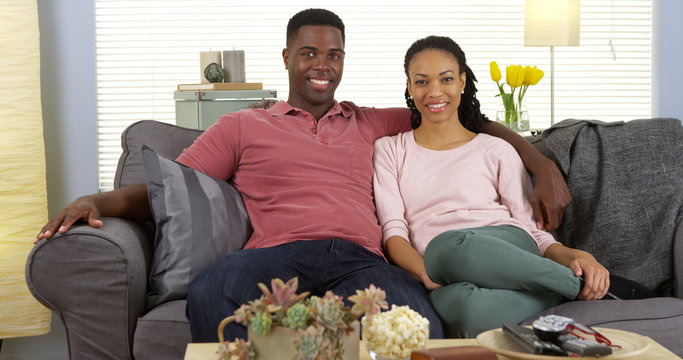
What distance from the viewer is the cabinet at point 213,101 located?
304 cm

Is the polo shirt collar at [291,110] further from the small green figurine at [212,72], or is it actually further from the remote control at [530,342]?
the remote control at [530,342]

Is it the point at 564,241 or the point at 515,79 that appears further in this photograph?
the point at 515,79

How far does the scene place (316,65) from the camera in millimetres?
2229

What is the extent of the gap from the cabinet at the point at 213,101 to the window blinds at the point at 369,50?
56 centimetres

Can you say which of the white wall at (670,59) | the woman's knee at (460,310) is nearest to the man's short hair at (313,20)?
the woman's knee at (460,310)

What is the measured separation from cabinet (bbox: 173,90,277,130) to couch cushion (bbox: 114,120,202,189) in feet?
2.42

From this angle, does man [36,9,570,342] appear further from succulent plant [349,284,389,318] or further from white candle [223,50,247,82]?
white candle [223,50,247,82]

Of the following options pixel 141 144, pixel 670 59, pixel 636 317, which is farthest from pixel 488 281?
pixel 670 59

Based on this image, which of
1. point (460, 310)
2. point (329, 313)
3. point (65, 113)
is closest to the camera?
point (329, 313)

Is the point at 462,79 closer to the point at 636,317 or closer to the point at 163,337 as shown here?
the point at 636,317

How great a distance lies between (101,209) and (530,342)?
1.23 meters

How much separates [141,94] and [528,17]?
190 cm

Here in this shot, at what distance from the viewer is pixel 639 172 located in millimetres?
2146

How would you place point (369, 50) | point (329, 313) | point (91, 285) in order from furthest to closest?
point (369, 50), point (91, 285), point (329, 313)
